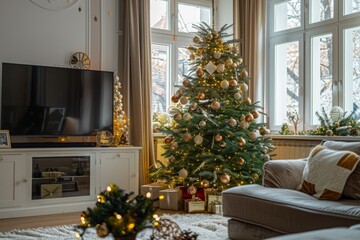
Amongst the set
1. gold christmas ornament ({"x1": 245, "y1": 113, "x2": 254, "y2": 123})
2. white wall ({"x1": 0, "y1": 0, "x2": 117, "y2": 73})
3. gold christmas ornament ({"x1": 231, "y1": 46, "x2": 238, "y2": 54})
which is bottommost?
gold christmas ornament ({"x1": 245, "y1": 113, "x2": 254, "y2": 123})

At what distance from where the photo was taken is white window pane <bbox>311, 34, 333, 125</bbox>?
5105mm

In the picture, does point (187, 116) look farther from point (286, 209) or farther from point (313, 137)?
point (286, 209)

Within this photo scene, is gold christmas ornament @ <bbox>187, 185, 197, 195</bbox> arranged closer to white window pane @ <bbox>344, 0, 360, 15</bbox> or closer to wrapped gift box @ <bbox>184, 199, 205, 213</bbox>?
wrapped gift box @ <bbox>184, 199, 205, 213</bbox>

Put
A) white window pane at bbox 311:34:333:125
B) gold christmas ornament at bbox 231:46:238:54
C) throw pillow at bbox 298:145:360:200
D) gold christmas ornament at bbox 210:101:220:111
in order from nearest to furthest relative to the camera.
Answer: throw pillow at bbox 298:145:360:200 → gold christmas ornament at bbox 210:101:220:111 → gold christmas ornament at bbox 231:46:238:54 → white window pane at bbox 311:34:333:125

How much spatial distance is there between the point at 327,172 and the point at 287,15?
332 centimetres

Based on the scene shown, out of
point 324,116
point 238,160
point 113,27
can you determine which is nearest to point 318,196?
point 238,160

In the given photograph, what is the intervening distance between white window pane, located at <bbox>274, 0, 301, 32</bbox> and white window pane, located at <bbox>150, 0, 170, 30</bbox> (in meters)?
1.56

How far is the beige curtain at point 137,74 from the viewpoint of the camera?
5289 mm

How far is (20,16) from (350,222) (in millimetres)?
4158

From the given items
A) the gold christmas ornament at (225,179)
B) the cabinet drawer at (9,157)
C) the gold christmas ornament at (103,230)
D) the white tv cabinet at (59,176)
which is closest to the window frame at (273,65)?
the gold christmas ornament at (225,179)

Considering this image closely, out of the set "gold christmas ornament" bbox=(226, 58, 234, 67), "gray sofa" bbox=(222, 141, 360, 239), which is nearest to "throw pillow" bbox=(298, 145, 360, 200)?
"gray sofa" bbox=(222, 141, 360, 239)

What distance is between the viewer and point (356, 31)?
16.0 ft

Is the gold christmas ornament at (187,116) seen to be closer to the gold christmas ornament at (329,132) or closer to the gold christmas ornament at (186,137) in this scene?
the gold christmas ornament at (186,137)

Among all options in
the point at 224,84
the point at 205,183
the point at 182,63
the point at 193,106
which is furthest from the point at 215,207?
the point at 182,63
